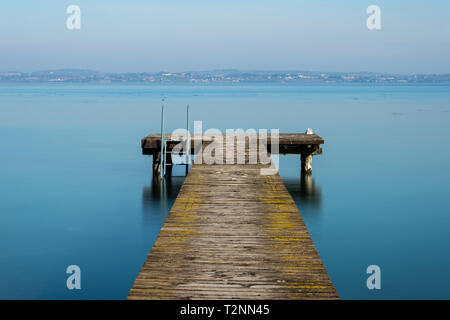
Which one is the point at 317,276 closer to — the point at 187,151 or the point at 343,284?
the point at 343,284

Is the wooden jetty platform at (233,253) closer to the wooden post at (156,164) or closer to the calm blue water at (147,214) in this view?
A: the calm blue water at (147,214)

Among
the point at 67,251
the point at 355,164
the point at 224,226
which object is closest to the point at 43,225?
the point at 67,251

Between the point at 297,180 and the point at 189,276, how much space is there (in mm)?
12989

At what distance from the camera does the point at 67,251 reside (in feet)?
35.8

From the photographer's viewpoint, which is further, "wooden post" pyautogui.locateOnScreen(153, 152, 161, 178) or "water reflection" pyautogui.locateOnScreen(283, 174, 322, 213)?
"wooden post" pyautogui.locateOnScreen(153, 152, 161, 178)

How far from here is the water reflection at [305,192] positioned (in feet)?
49.4

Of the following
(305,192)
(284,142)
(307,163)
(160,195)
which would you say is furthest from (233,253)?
(307,163)

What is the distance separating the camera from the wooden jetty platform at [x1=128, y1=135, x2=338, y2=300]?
5191 millimetres

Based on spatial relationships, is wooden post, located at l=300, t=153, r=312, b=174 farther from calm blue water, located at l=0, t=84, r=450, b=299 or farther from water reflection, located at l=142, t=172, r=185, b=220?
water reflection, located at l=142, t=172, r=185, b=220

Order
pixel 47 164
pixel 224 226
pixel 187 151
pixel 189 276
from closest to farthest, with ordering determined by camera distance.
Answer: pixel 189 276
pixel 224 226
pixel 187 151
pixel 47 164

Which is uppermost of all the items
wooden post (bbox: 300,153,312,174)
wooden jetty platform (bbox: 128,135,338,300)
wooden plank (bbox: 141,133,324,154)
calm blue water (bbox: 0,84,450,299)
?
wooden plank (bbox: 141,133,324,154)

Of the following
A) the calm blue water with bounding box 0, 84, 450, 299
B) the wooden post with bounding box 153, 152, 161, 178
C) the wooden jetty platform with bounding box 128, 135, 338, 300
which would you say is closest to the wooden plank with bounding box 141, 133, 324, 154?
the wooden post with bounding box 153, 152, 161, 178

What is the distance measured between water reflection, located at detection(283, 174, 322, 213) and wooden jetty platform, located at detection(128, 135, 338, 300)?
5.33m

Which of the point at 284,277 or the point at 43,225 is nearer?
the point at 284,277
